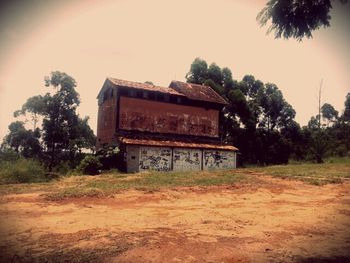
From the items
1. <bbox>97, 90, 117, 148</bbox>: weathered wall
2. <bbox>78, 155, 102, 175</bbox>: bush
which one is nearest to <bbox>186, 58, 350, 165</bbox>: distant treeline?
<bbox>97, 90, 117, 148</bbox>: weathered wall

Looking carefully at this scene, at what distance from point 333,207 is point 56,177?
15.9 m

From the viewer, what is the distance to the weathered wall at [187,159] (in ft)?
89.9

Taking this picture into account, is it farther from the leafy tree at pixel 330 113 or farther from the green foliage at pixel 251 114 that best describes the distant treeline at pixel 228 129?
the leafy tree at pixel 330 113

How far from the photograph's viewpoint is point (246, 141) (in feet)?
141

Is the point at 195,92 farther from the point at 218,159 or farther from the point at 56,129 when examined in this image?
the point at 56,129

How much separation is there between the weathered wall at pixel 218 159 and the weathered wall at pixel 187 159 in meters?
0.79

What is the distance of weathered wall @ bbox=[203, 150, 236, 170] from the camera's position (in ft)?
96.4

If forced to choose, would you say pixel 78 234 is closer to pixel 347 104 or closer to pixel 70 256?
pixel 70 256

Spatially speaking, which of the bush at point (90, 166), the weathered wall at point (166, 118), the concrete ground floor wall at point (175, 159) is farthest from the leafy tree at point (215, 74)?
the bush at point (90, 166)

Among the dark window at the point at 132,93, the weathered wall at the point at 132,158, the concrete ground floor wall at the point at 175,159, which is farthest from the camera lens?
the dark window at the point at 132,93

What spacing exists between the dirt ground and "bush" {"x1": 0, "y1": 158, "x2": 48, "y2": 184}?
19.8 ft

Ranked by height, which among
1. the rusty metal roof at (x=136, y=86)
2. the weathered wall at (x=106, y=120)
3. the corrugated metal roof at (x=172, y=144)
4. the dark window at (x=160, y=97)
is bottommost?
the corrugated metal roof at (x=172, y=144)

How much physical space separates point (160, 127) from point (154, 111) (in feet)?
5.84

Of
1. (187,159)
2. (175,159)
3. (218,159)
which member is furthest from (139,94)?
(218,159)
